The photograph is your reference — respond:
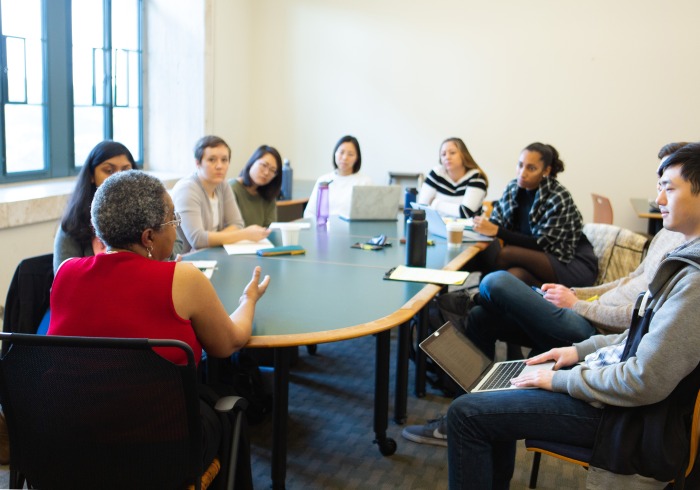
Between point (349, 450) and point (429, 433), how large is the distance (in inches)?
13.4

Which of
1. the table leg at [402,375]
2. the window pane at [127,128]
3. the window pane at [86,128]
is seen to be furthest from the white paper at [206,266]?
the window pane at [127,128]

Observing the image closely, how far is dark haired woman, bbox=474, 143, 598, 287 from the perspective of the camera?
3756 mm

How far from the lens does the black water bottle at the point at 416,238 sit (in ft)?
9.80

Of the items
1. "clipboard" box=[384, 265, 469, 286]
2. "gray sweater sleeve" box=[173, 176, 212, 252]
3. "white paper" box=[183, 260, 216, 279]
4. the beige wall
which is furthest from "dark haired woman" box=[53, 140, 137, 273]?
the beige wall

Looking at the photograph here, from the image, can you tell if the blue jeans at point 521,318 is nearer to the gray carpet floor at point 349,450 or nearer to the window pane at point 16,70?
the gray carpet floor at point 349,450

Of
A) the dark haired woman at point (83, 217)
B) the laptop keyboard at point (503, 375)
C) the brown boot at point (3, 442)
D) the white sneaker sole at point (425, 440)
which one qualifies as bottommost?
the white sneaker sole at point (425, 440)

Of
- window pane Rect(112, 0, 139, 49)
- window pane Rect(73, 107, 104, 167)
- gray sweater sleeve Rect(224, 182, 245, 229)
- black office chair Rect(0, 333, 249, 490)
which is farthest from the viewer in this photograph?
window pane Rect(112, 0, 139, 49)

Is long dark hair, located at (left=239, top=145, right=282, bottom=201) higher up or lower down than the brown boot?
higher up

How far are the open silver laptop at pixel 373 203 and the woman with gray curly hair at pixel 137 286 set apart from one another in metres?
2.66

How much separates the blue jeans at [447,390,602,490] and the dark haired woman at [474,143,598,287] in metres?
1.94

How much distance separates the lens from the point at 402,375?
3.01 meters

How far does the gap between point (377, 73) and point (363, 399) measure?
3.88m

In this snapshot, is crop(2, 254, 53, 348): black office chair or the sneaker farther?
the sneaker

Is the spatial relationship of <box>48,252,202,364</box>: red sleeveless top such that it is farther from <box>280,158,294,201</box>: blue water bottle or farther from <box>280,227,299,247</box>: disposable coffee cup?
<box>280,158,294,201</box>: blue water bottle
